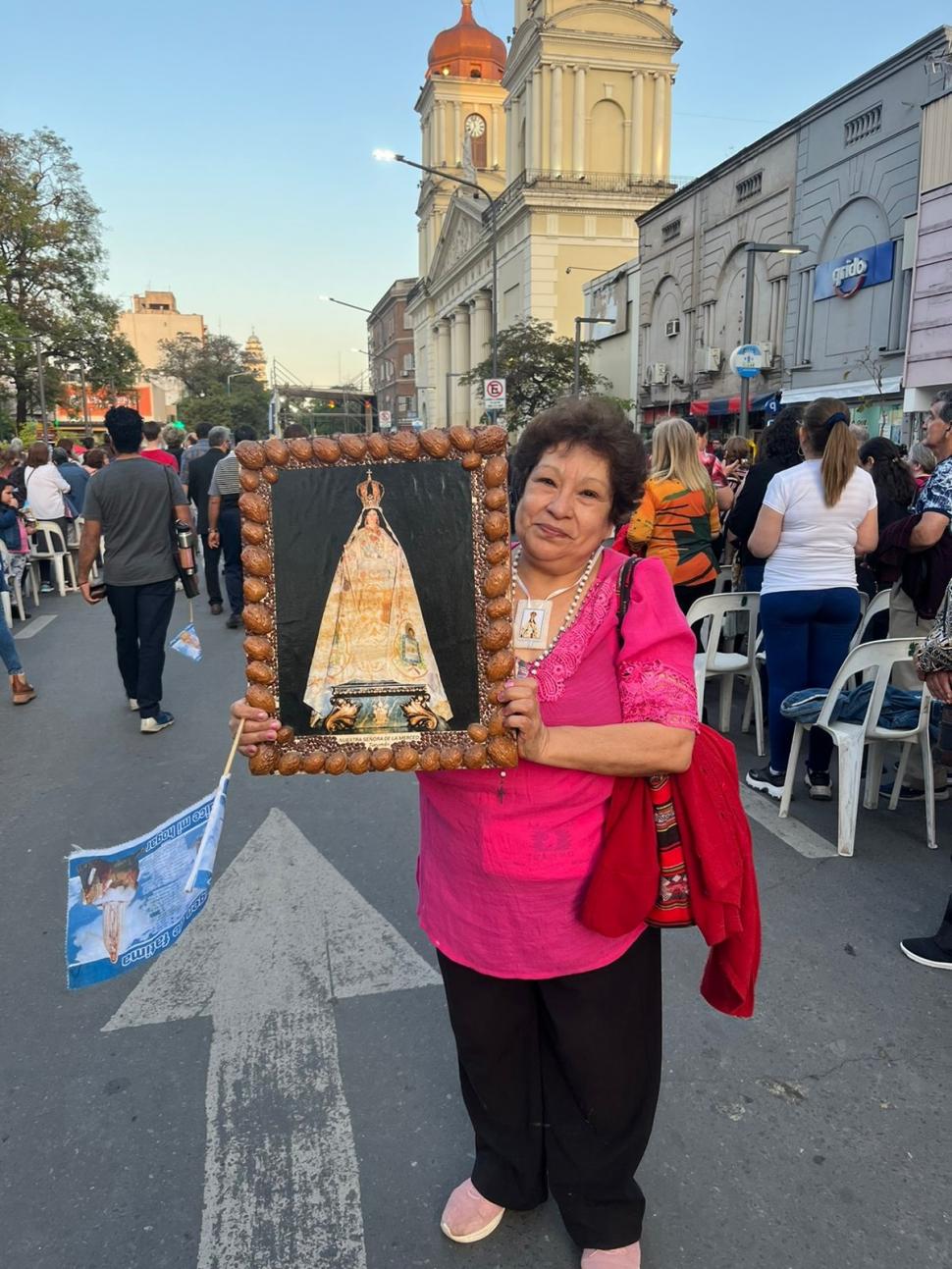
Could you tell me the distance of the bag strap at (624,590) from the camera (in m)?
1.75

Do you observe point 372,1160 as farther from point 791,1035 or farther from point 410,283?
point 410,283

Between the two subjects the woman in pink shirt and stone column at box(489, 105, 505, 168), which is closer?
the woman in pink shirt

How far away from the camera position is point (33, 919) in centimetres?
363

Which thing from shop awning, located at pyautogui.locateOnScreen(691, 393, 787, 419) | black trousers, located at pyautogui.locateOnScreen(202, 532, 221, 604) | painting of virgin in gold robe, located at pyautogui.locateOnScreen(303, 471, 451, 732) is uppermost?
shop awning, located at pyautogui.locateOnScreen(691, 393, 787, 419)

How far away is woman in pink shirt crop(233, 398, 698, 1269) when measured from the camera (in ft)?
5.63

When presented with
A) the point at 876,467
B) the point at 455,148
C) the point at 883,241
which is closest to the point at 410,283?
the point at 455,148

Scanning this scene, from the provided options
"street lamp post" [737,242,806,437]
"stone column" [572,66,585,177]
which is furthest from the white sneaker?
"stone column" [572,66,585,177]

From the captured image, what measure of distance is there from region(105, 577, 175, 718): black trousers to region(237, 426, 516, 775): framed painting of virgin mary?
188 inches

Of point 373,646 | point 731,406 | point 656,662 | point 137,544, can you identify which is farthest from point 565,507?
point 731,406

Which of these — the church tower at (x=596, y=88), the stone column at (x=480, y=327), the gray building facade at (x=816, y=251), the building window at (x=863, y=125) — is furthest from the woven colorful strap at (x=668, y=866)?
the stone column at (x=480, y=327)

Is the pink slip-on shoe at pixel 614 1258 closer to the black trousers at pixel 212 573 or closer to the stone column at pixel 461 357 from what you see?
the black trousers at pixel 212 573

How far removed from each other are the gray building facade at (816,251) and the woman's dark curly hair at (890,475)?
598 inches

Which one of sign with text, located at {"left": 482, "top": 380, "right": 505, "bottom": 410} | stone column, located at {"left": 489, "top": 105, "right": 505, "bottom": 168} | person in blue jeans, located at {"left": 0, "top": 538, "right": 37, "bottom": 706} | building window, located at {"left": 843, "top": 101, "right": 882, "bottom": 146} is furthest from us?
stone column, located at {"left": 489, "top": 105, "right": 505, "bottom": 168}

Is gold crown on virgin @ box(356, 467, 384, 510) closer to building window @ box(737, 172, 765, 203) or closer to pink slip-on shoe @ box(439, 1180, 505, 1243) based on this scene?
pink slip-on shoe @ box(439, 1180, 505, 1243)
